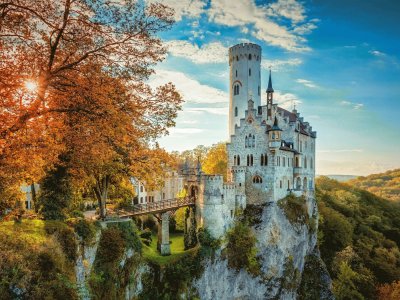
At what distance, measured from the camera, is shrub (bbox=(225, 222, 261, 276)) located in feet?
113

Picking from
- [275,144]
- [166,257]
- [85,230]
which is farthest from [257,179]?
[85,230]

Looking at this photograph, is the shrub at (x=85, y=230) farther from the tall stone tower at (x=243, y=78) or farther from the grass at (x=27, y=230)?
the tall stone tower at (x=243, y=78)

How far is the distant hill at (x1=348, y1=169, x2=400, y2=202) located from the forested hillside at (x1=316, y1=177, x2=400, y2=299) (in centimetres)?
5293

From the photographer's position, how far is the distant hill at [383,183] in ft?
393

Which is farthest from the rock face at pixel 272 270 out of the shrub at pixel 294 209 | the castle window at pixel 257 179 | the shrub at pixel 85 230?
the shrub at pixel 85 230

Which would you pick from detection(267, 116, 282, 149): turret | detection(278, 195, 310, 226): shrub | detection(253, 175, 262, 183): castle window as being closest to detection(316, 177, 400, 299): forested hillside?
detection(278, 195, 310, 226): shrub

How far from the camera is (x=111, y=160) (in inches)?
712

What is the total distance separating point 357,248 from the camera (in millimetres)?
54719

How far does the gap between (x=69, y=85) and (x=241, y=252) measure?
28508 mm

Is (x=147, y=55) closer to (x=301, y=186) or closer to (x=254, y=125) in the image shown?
(x=254, y=125)

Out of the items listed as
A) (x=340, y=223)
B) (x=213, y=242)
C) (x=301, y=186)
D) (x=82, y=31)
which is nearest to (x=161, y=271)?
(x=213, y=242)

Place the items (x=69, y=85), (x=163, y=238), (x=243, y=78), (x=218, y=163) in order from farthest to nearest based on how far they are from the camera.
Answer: (x=218, y=163)
(x=243, y=78)
(x=163, y=238)
(x=69, y=85)

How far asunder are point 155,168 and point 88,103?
20.3 ft

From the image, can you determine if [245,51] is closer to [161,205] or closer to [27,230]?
[161,205]
